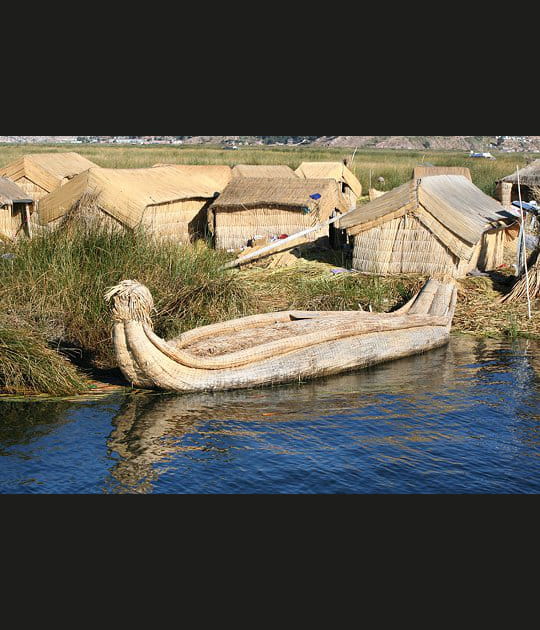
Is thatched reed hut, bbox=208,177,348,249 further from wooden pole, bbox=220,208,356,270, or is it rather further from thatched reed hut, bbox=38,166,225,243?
thatched reed hut, bbox=38,166,225,243

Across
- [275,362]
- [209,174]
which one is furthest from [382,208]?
[209,174]

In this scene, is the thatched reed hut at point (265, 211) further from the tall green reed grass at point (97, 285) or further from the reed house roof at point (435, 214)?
the tall green reed grass at point (97, 285)

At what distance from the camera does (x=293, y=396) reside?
10750 millimetres

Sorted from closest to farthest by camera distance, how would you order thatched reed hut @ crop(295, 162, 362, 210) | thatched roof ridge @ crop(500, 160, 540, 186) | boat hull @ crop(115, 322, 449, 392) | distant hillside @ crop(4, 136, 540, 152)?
boat hull @ crop(115, 322, 449, 392)
thatched roof ridge @ crop(500, 160, 540, 186)
thatched reed hut @ crop(295, 162, 362, 210)
distant hillside @ crop(4, 136, 540, 152)

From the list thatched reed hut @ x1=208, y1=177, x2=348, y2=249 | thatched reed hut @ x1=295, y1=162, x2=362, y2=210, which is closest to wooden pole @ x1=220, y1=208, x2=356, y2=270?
thatched reed hut @ x1=208, y1=177, x2=348, y2=249

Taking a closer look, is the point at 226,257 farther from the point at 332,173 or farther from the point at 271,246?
the point at 332,173

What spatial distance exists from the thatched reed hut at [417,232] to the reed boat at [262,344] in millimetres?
1929

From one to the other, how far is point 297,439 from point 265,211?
944 centimetres

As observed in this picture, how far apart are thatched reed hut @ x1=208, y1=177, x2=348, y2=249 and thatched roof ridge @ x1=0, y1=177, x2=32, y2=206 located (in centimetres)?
373

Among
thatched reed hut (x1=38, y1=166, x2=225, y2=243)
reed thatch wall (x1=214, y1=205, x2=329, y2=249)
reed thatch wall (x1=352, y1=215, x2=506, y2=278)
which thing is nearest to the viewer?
reed thatch wall (x1=352, y1=215, x2=506, y2=278)

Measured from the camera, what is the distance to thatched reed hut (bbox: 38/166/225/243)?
54.1 feet

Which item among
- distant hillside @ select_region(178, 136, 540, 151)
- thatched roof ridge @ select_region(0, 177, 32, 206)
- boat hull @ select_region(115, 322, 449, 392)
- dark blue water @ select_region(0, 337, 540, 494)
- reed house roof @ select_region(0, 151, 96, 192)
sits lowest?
dark blue water @ select_region(0, 337, 540, 494)

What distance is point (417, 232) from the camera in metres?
15.6

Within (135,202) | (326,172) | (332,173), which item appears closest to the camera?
(135,202)
